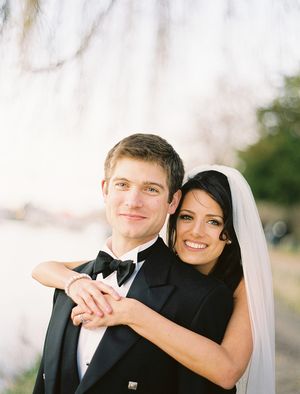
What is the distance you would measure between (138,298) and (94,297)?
7.1 inches

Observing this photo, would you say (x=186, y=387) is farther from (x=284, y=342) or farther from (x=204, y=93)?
(x=284, y=342)

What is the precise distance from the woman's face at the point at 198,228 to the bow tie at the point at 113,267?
374 mm

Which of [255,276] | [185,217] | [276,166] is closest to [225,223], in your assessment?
[185,217]

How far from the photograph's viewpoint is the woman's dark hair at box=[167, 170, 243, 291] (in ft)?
8.27

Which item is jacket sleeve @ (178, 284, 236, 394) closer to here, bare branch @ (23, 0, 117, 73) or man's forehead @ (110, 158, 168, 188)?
man's forehead @ (110, 158, 168, 188)

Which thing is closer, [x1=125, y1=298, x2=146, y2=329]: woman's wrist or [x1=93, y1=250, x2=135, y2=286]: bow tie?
[x1=125, y1=298, x2=146, y2=329]: woman's wrist

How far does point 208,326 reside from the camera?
2.18m

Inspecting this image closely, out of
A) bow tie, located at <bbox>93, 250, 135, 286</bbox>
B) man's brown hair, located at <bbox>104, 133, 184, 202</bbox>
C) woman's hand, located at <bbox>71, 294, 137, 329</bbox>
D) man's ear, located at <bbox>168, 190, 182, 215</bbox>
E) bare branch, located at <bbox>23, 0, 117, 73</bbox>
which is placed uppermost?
bare branch, located at <bbox>23, 0, 117, 73</bbox>

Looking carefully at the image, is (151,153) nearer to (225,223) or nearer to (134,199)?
(134,199)

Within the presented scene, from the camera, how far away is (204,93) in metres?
3.88

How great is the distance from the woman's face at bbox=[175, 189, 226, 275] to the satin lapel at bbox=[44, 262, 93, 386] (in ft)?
1.85

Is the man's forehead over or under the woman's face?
over

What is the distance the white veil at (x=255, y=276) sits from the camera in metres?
2.51

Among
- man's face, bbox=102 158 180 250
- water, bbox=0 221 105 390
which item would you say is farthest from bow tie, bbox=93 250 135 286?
water, bbox=0 221 105 390
